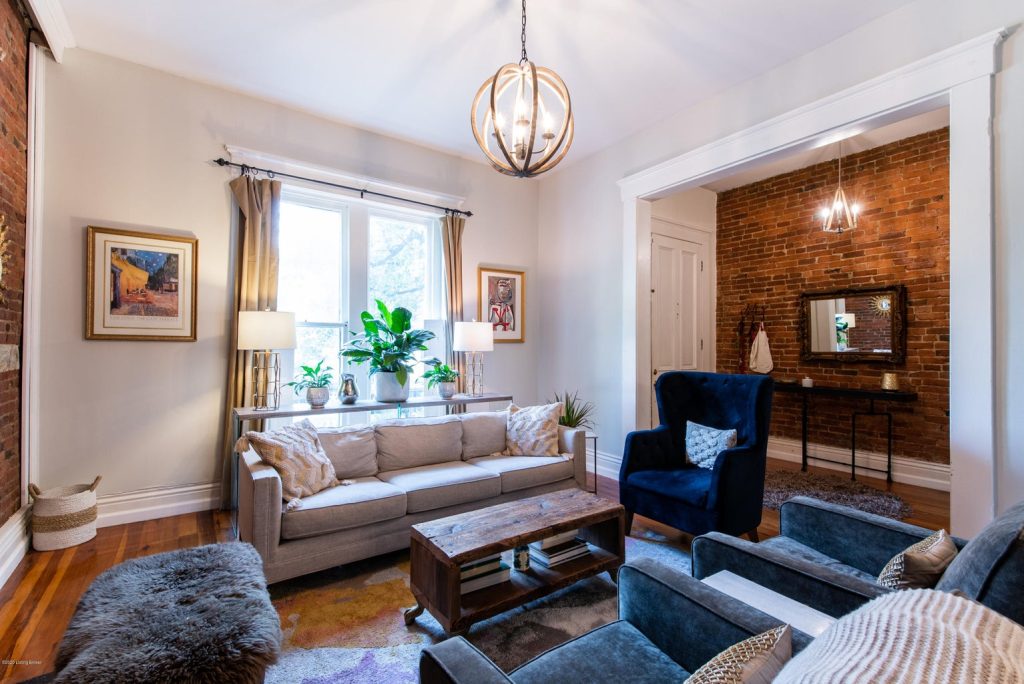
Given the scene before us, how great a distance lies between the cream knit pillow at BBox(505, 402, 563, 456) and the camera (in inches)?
140

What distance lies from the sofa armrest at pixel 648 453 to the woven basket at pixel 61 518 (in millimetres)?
3333

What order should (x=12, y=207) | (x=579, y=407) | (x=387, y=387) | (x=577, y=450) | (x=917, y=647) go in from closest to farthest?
1. (x=917, y=647)
2. (x=12, y=207)
3. (x=577, y=450)
4. (x=387, y=387)
5. (x=579, y=407)

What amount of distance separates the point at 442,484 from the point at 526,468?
64cm

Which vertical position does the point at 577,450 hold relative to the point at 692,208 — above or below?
below

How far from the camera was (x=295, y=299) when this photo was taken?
4.06 m

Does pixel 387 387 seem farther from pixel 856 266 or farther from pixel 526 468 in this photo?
pixel 856 266

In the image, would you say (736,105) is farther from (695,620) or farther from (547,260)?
(695,620)

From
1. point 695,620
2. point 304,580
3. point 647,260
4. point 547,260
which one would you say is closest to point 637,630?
point 695,620

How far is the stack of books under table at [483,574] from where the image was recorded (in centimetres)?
207

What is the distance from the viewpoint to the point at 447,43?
313cm

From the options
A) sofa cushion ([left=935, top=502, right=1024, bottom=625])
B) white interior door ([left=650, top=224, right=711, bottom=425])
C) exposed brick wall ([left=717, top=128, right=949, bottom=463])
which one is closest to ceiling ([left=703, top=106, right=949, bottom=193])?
exposed brick wall ([left=717, top=128, right=949, bottom=463])

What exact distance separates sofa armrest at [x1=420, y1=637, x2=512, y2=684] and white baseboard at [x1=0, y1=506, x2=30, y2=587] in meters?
2.72

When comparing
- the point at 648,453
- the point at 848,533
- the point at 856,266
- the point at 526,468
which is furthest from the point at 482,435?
the point at 856,266

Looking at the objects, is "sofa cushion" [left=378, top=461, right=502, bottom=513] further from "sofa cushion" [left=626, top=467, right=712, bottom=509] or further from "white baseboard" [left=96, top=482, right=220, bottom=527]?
"white baseboard" [left=96, top=482, right=220, bottom=527]
